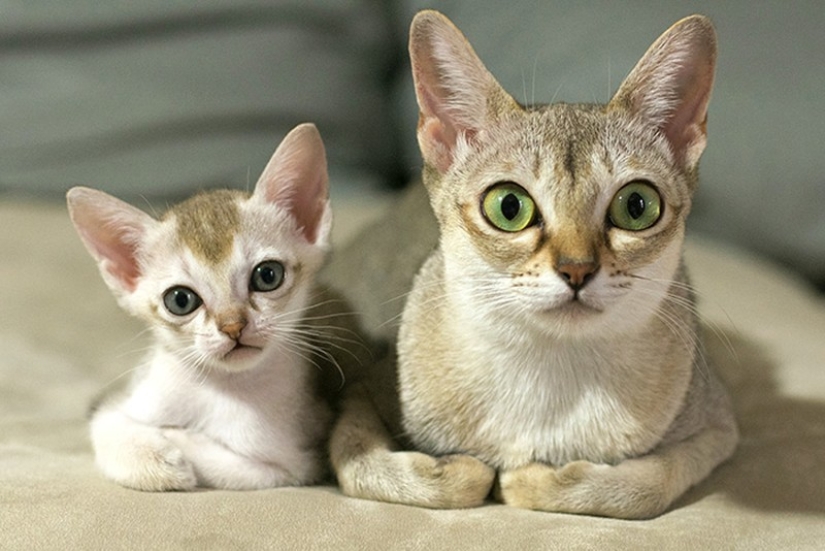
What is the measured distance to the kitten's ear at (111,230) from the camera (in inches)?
49.8

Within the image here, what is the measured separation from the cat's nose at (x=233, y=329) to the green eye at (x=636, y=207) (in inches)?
18.3

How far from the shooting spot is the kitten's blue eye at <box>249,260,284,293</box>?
1.24 meters

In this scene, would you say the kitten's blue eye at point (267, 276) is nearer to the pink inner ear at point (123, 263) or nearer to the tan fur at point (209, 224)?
the tan fur at point (209, 224)

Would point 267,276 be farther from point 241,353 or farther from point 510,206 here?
point 510,206

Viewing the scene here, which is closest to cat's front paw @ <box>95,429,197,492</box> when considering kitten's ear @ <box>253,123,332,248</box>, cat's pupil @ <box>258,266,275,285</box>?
cat's pupil @ <box>258,266,275,285</box>

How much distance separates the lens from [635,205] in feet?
3.67

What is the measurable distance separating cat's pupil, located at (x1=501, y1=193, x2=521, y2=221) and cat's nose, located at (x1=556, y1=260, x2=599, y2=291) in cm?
10

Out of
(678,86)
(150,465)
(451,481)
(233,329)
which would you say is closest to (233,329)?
(233,329)

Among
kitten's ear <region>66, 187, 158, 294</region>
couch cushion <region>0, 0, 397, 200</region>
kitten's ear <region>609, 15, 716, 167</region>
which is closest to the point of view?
kitten's ear <region>609, 15, 716, 167</region>

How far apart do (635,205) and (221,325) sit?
1.70ft

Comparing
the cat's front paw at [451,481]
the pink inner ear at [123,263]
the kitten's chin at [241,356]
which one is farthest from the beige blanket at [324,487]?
the pink inner ear at [123,263]

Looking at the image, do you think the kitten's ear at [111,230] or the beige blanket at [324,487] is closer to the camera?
the beige blanket at [324,487]

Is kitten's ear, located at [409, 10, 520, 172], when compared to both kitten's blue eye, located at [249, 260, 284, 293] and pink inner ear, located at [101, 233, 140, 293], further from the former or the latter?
pink inner ear, located at [101, 233, 140, 293]

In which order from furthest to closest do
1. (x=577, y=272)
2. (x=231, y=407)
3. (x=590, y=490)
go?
(x=231, y=407)
(x=590, y=490)
(x=577, y=272)
